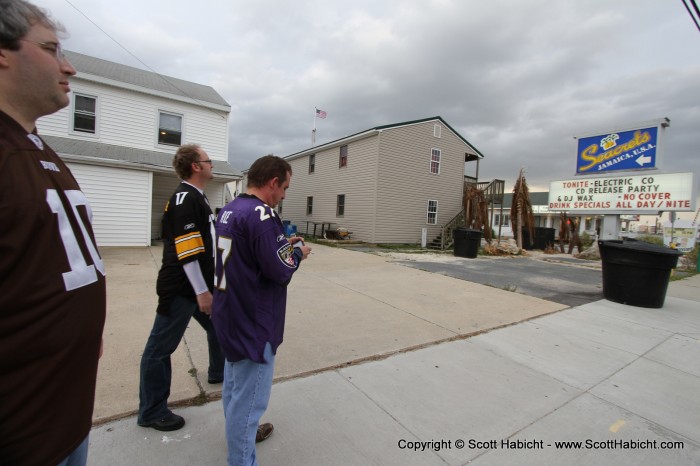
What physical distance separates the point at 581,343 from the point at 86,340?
189 inches

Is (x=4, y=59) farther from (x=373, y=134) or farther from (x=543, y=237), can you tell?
(x=543, y=237)

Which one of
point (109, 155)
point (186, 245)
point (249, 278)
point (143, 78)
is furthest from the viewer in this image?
point (143, 78)

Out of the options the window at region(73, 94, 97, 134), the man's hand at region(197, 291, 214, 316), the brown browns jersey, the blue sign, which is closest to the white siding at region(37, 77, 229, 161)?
the window at region(73, 94, 97, 134)

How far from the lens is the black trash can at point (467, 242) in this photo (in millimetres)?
12445

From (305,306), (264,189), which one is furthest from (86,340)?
(305,306)

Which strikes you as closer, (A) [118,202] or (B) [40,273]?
(B) [40,273]

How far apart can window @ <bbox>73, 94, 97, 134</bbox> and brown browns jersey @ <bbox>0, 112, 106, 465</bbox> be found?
12627mm

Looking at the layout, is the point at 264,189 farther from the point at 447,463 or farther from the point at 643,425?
the point at 643,425

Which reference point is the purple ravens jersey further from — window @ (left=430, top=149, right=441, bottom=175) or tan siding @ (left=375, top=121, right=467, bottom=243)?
window @ (left=430, top=149, right=441, bottom=175)

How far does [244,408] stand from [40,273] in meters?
1.18

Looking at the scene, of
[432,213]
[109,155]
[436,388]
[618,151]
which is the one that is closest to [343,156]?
[432,213]

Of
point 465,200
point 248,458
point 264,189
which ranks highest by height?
point 465,200

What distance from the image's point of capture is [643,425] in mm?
2502

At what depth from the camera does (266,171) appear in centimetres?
187
